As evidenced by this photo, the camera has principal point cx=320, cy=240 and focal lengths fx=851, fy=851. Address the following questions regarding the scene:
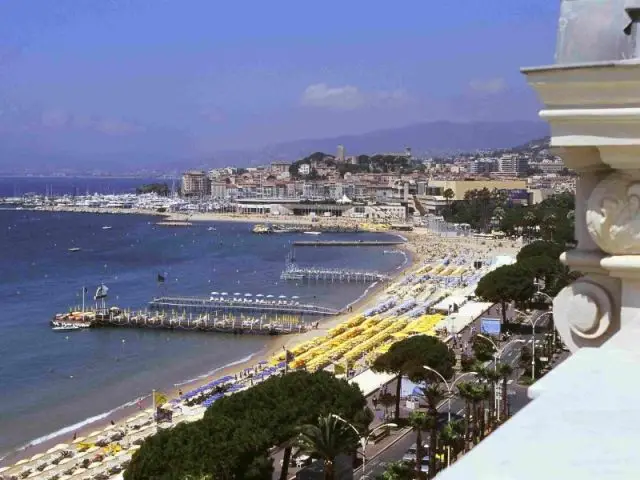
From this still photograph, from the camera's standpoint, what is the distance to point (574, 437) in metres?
1.03

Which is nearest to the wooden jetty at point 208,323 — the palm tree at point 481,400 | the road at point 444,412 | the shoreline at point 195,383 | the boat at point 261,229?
the shoreline at point 195,383

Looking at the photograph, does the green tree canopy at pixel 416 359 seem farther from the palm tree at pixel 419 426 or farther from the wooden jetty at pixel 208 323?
the wooden jetty at pixel 208 323

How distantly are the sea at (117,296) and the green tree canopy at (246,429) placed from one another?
9039mm

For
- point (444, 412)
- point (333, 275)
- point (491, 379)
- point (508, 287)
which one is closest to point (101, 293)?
point (333, 275)

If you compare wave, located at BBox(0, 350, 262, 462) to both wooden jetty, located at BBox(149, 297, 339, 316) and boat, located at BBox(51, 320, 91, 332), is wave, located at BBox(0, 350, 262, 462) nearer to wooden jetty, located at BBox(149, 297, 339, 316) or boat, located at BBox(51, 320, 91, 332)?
boat, located at BBox(51, 320, 91, 332)

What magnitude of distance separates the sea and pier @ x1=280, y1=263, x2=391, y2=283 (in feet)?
4.09

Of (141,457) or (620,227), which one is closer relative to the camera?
(620,227)

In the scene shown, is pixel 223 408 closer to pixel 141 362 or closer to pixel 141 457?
pixel 141 457

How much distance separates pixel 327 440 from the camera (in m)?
11.6

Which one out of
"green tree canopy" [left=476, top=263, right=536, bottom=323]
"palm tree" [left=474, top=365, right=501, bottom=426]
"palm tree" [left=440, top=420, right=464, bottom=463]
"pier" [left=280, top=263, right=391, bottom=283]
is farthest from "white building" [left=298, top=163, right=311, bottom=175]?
"palm tree" [left=440, top=420, right=464, bottom=463]

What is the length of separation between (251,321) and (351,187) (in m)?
81.5

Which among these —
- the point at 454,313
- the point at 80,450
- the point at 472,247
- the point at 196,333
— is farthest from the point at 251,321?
the point at 472,247

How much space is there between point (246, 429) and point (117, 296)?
111 feet

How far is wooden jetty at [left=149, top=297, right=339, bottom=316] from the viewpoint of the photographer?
3747 centimetres
